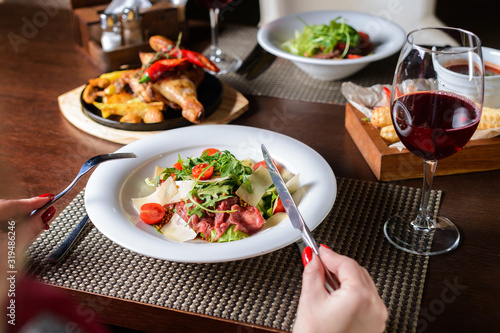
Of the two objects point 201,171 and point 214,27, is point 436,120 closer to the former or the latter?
point 201,171

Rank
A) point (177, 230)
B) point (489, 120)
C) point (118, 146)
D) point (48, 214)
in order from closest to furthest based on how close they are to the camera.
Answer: point (177, 230) < point (48, 214) < point (489, 120) < point (118, 146)

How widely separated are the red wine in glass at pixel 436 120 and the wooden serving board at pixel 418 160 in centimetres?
23

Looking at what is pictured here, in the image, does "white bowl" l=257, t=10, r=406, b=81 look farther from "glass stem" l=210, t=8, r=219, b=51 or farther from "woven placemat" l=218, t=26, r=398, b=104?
"glass stem" l=210, t=8, r=219, b=51

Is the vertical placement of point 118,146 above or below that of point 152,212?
below

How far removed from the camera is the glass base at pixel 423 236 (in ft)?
3.45

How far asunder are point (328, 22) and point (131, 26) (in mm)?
753

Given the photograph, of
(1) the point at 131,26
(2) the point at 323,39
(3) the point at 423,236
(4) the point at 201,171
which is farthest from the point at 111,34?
(3) the point at 423,236

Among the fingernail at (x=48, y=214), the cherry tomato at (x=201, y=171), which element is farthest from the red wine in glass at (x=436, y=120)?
the fingernail at (x=48, y=214)

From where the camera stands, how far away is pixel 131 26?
1981 millimetres

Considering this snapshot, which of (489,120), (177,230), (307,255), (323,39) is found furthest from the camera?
(323,39)

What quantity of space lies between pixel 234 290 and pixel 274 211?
20 centimetres

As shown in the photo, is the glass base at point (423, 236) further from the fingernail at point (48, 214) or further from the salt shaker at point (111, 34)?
the salt shaker at point (111, 34)

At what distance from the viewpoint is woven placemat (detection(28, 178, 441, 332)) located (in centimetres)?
93

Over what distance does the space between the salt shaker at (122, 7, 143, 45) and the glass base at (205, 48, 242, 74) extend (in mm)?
275
